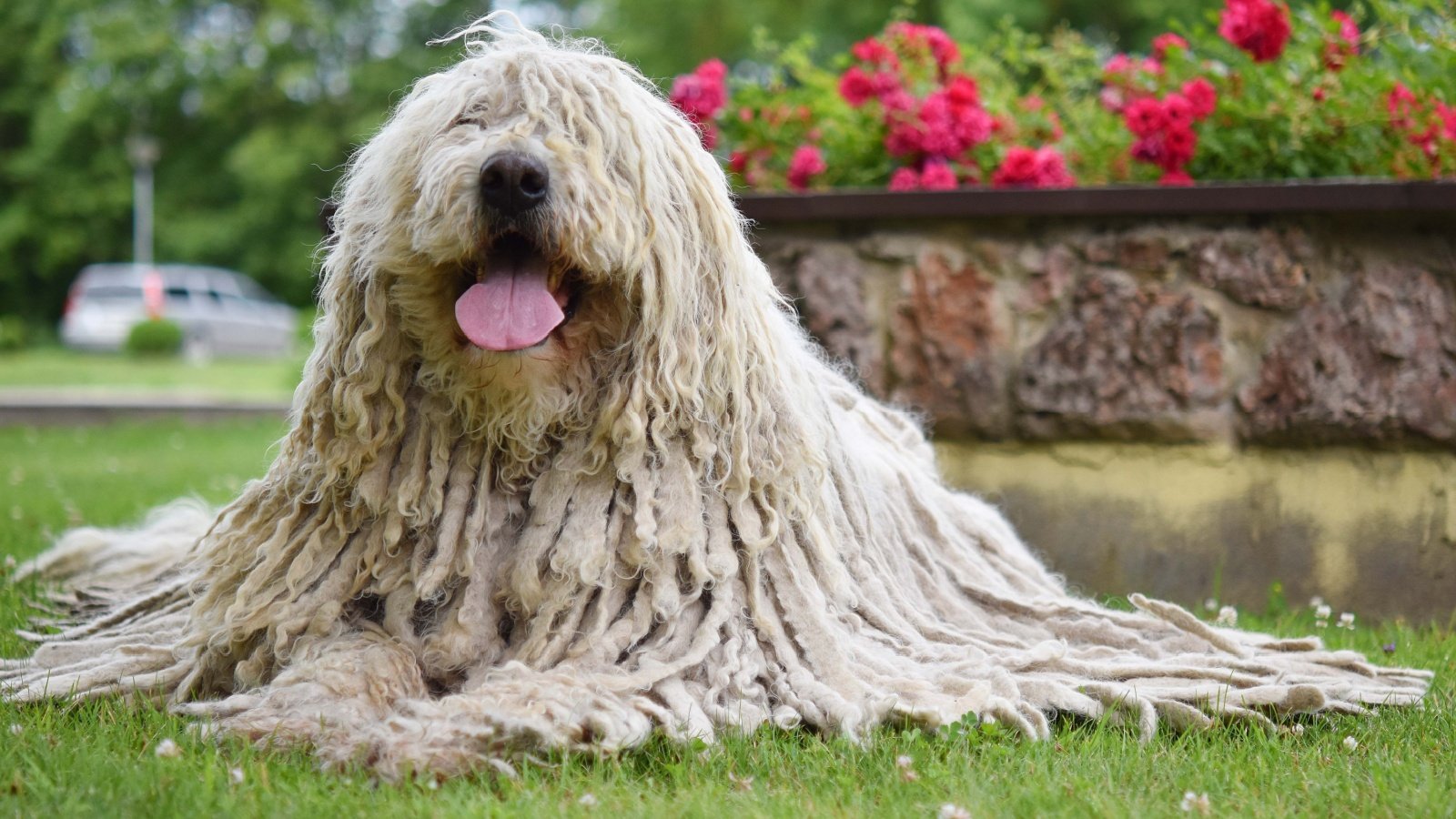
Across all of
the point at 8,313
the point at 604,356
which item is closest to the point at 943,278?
the point at 604,356

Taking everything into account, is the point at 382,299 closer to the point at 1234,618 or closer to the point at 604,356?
the point at 604,356

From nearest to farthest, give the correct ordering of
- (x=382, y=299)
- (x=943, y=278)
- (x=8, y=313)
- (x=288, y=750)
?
(x=288, y=750), (x=382, y=299), (x=943, y=278), (x=8, y=313)

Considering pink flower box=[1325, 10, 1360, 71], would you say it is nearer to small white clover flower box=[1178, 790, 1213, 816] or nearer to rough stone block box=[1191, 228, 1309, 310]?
rough stone block box=[1191, 228, 1309, 310]

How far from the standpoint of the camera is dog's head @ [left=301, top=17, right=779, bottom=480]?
2.75 meters

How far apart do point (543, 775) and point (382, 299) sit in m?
0.99

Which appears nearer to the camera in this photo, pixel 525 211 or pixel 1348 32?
pixel 525 211

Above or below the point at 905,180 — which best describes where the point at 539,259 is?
below

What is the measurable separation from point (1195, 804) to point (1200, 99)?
3064mm

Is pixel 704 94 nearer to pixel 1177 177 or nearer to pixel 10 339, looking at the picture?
pixel 1177 177

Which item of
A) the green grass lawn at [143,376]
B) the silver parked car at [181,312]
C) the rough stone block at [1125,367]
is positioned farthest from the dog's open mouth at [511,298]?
the silver parked car at [181,312]

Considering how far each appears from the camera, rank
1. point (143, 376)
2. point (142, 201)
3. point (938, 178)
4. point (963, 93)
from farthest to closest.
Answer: point (142, 201), point (143, 376), point (963, 93), point (938, 178)

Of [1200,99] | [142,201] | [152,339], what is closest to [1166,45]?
[1200,99]

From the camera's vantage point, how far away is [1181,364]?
4.41 m

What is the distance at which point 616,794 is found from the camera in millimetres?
2408
